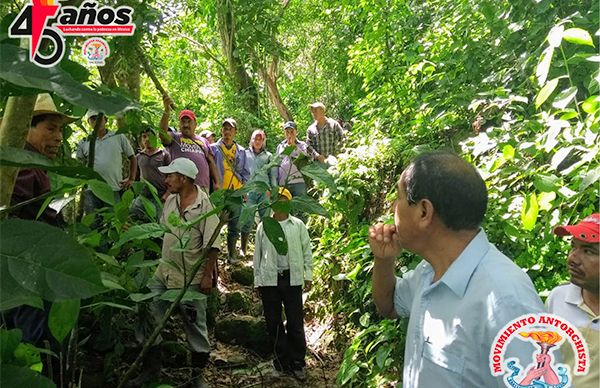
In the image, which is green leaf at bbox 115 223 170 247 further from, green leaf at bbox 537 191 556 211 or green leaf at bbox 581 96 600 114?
green leaf at bbox 581 96 600 114

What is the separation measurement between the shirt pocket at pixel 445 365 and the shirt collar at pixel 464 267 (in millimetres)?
162

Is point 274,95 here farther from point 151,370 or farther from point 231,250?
point 151,370

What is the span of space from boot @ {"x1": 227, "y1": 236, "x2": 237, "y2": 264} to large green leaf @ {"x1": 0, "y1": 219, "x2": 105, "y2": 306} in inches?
217

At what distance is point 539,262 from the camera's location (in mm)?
2768

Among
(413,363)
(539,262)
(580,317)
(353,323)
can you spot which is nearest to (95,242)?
(413,363)

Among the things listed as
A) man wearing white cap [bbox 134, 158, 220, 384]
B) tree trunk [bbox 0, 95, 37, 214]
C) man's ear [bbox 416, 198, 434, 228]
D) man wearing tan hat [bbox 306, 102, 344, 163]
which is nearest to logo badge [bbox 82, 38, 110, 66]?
man wearing white cap [bbox 134, 158, 220, 384]

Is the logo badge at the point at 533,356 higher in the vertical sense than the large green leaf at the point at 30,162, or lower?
lower

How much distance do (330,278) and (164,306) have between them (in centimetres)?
233

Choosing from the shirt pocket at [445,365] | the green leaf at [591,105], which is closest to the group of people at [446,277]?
the shirt pocket at [445,365]

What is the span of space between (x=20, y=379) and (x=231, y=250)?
18.1 feet

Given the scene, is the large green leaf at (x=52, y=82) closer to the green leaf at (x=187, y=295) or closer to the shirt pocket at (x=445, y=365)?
the shirt pocket at (x=445, y=365)

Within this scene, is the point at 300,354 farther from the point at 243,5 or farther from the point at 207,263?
the point at 243,5

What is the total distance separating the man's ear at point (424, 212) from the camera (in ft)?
4.98

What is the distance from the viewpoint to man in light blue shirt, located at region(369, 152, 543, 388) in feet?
4.33
